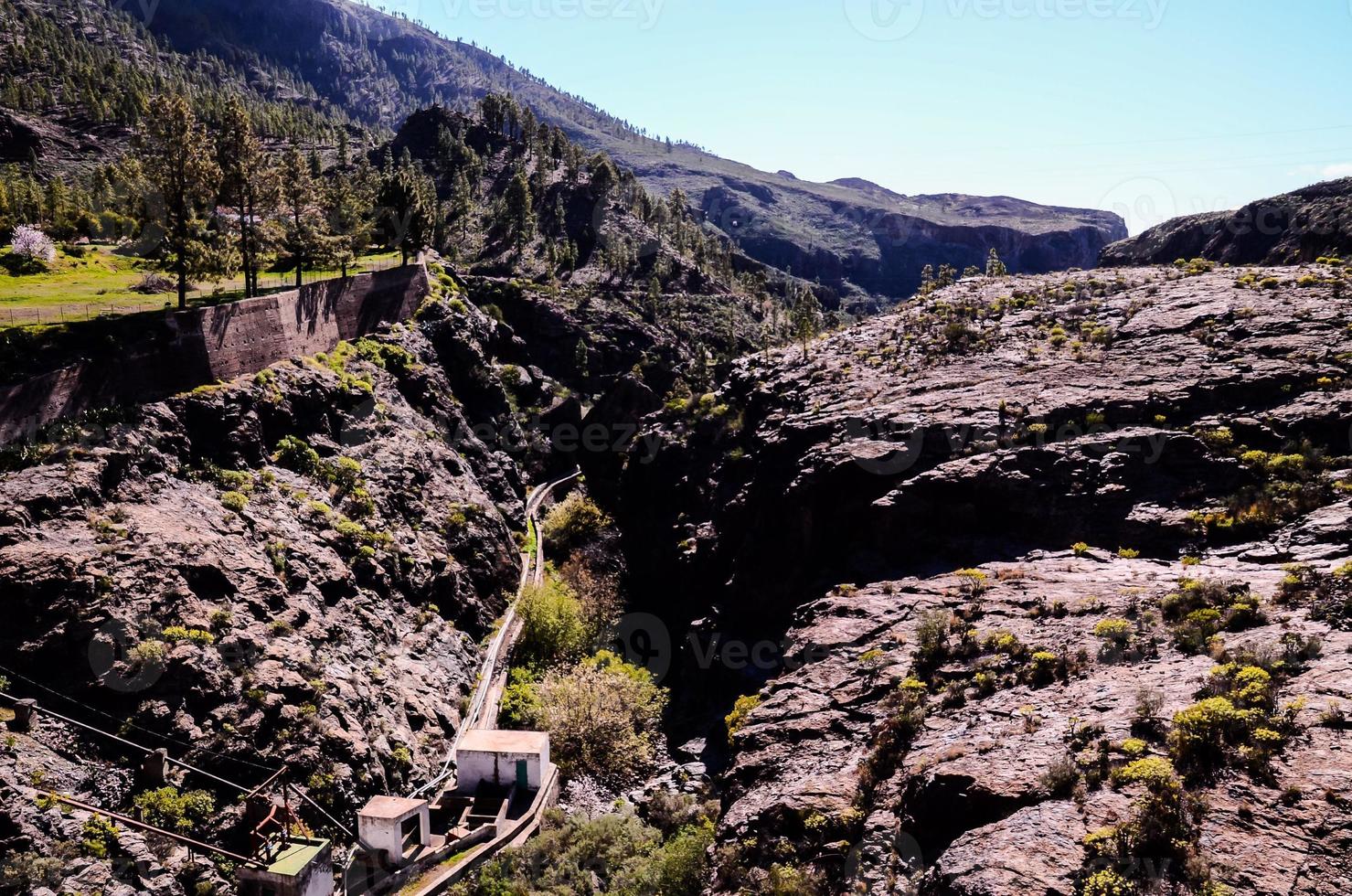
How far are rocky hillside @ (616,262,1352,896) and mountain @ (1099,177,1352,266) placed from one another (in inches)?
649

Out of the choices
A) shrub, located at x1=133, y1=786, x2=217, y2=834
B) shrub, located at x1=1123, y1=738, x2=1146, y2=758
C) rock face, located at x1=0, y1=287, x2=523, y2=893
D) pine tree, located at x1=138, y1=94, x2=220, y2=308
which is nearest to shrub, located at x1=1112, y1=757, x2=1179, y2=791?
shrub, located at x1=1123, y1=738, x2=1146, y2=758

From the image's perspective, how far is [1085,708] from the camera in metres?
22.5

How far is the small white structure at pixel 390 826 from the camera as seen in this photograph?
105 ft

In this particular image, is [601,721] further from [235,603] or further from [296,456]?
[296,456]

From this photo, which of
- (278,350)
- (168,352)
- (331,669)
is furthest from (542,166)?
(331,669)

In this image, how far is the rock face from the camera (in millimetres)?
27875

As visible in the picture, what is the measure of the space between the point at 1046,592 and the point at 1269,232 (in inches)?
2454

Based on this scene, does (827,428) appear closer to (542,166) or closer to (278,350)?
(278,350)

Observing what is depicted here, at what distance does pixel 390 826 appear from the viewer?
31797mm

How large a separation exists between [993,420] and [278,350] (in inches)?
1795

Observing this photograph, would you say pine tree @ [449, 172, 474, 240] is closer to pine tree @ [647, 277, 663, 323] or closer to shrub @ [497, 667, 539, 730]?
pine tree @ [647, 277, 663, 323]

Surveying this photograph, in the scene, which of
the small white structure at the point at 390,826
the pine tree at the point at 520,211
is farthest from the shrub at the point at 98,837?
the pine tree at the point at 520,211

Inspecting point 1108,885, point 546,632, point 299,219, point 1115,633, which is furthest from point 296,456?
point 1108,885

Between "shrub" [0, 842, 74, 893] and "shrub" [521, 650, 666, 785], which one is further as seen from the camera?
"shrub" [521, 650, 666, 785]
